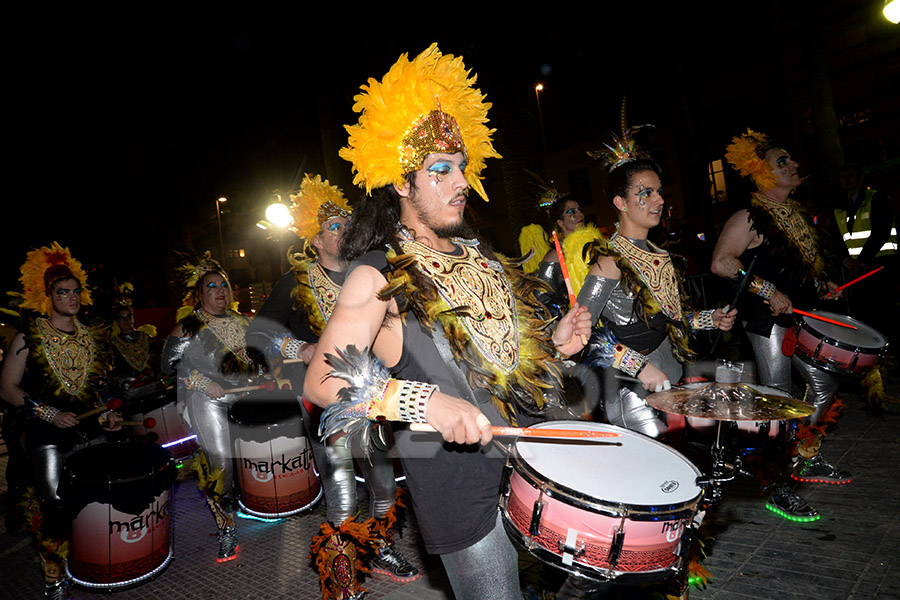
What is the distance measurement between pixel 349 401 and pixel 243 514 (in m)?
4.38

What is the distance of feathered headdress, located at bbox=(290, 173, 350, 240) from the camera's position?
15.3 feet

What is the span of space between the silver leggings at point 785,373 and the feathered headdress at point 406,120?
323cm

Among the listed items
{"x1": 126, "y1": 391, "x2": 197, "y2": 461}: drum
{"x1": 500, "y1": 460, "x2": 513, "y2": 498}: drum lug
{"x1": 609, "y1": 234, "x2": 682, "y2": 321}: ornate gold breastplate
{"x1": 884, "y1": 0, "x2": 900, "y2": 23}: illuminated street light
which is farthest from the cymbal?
{"x1": 884, "y1": 0, "x2": 900, "y2": 23}: illuminated street light

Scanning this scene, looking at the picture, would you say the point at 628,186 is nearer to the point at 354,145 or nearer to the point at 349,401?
the point at 354,145

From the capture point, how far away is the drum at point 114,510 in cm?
393

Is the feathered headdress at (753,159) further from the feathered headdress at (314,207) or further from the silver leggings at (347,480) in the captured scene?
the silver leggings at (347,480)

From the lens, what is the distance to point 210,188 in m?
23.8

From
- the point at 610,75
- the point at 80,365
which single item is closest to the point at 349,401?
the point at 80,365

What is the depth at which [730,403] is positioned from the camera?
2648 millimetres

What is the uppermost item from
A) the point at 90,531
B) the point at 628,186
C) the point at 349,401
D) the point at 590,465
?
the point at 628,186

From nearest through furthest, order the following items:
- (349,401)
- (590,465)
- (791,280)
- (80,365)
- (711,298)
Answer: (349,401) < (590,465) < (791,280) < (80,365) < (711,298)

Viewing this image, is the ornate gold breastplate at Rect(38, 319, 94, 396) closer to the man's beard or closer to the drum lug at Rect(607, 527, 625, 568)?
the man's beard

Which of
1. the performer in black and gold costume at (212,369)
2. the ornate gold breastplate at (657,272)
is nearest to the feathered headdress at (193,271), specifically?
the performer in black and gold costume at (212,369)

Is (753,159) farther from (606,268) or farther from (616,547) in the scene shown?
(616,547)
